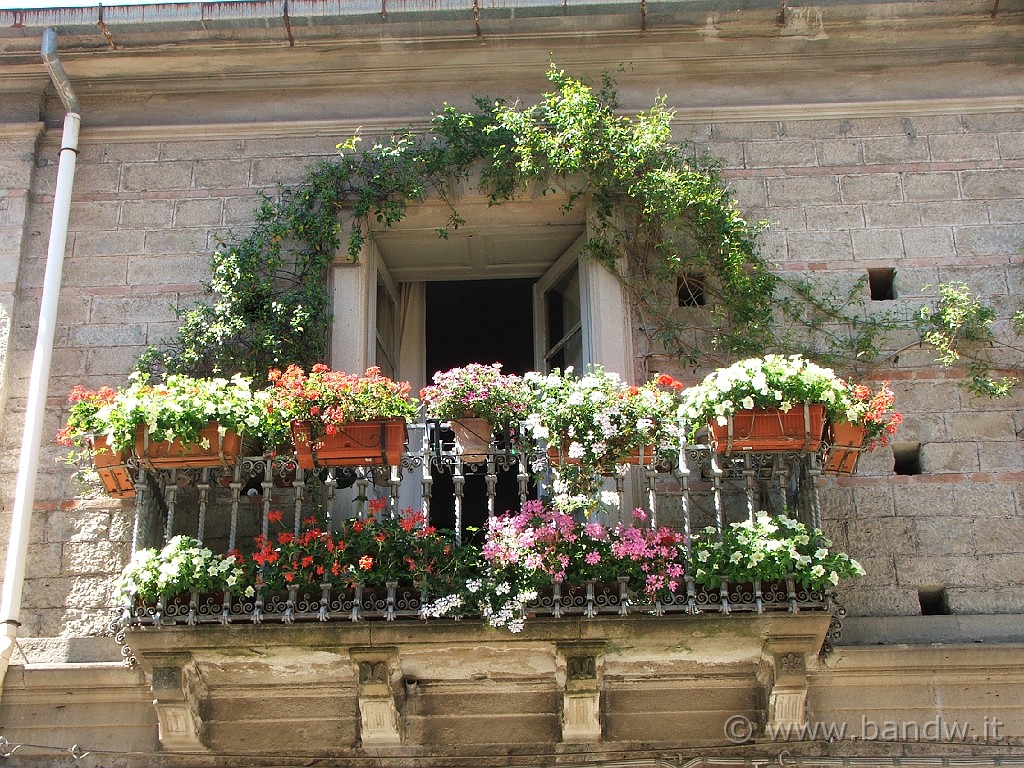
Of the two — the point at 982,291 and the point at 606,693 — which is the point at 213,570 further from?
the point at 982,291

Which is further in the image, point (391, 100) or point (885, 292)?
point (391, 100)

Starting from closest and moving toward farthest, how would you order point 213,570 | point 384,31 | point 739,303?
point 213,570 → point 739,303 → point 384,31

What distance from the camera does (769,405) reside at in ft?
21.2

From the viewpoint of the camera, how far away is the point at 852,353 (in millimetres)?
7641

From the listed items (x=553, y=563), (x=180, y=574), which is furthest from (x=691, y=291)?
(x=180, y=574)

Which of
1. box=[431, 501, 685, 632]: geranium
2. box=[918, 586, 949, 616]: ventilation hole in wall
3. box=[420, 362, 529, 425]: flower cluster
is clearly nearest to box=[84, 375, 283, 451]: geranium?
box=[420, 362, 529, 425]: flower cluster

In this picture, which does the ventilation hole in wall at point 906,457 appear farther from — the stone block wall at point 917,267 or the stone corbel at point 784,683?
the stone corbel at point 784,683

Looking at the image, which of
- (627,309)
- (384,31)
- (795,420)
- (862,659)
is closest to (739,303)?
(627,309)

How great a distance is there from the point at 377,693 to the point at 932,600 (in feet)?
9.04

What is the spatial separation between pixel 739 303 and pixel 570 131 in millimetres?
1316

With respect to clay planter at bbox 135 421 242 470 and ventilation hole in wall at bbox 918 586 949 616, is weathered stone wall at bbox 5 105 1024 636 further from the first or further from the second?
clay planter at bbox 135 421 242 470

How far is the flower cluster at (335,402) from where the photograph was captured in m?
6.54

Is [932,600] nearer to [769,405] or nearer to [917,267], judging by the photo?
[769,405]

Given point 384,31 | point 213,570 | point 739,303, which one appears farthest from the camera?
point 384,31
